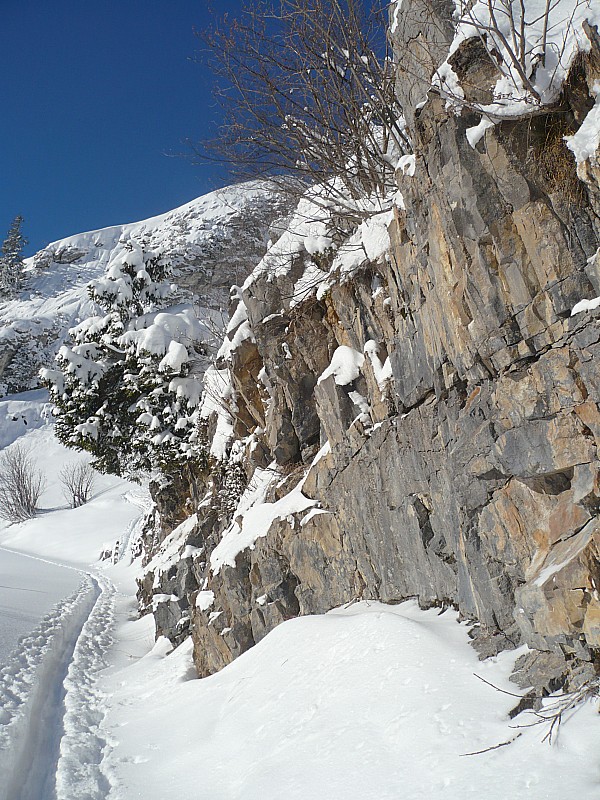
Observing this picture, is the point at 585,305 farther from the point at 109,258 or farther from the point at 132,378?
the point at 109,258

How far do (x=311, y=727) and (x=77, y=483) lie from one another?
4887 centimetres

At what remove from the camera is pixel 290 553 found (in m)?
8.72

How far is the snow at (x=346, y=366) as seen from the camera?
775 centimetres

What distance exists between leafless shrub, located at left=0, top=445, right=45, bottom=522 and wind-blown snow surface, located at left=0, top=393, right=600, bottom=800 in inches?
1597

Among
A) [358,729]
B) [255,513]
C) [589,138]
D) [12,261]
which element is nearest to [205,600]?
[255,513]

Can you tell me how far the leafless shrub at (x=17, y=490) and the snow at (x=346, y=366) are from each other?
44622mm

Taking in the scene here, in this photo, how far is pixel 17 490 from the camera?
1839 inches

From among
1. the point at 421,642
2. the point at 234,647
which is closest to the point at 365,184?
the point at 421,642

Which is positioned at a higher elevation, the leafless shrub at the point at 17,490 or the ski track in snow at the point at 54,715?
the leafless shrub at the point at 17,490

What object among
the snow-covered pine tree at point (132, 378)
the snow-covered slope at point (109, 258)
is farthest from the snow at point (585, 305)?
the snow-covered pine tree at point (132, 378)

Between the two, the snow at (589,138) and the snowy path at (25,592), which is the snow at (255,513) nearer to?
the snowy path at (25,592)

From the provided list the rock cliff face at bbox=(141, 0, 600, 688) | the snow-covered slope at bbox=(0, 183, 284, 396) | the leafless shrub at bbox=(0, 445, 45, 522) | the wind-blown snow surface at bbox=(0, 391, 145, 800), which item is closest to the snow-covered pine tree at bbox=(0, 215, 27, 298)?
the snow-covered slope at bbox=(0, 183, 284, 396)

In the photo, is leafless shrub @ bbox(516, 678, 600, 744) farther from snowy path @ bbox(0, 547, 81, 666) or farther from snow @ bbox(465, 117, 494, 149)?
snowy path @ bbox(0, 547, 81, 666)

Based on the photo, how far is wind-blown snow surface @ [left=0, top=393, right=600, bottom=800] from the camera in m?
3.32
